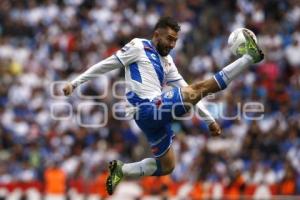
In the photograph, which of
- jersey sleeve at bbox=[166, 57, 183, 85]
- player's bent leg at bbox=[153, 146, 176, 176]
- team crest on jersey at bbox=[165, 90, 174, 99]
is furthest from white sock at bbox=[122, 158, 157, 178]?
team crest on jersey at bbox=[165, 90, 174, 99]

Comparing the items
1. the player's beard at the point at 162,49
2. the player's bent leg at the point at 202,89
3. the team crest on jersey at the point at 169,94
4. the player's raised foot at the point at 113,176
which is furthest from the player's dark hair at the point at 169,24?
the player's raised foot at the point at 113,176

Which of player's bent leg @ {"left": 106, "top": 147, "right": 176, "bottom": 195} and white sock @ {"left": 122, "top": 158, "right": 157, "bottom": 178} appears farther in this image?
white sock @ {"left": 122, "top": 158, "right": 157, "bottom": 178}

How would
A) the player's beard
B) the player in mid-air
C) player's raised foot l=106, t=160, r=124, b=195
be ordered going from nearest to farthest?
the player in mid-air, the player's beard, player's raised foot l=106, t=160, r=124, b=195

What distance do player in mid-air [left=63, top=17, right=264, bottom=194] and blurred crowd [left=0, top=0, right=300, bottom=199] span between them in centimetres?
529

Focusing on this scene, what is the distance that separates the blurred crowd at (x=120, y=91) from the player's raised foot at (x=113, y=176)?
5.25m

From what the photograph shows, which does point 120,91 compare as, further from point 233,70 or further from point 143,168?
point 233,70

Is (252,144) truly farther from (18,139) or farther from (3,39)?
(3,39)

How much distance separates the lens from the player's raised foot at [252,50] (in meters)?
10.9

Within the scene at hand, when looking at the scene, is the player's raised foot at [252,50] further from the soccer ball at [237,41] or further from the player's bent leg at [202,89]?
the player's bent leg at [202,89]

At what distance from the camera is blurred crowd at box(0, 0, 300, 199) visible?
18.5 metres

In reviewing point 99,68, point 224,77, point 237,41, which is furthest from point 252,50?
point 99,68

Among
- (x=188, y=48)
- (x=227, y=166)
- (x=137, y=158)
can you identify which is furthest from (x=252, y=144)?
(x=188, y=48)

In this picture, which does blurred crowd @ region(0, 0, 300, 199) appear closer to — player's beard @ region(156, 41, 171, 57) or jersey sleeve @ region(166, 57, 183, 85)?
jersey sleeve @ region(166, 57, 183, 85)

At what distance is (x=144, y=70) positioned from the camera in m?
11.8
